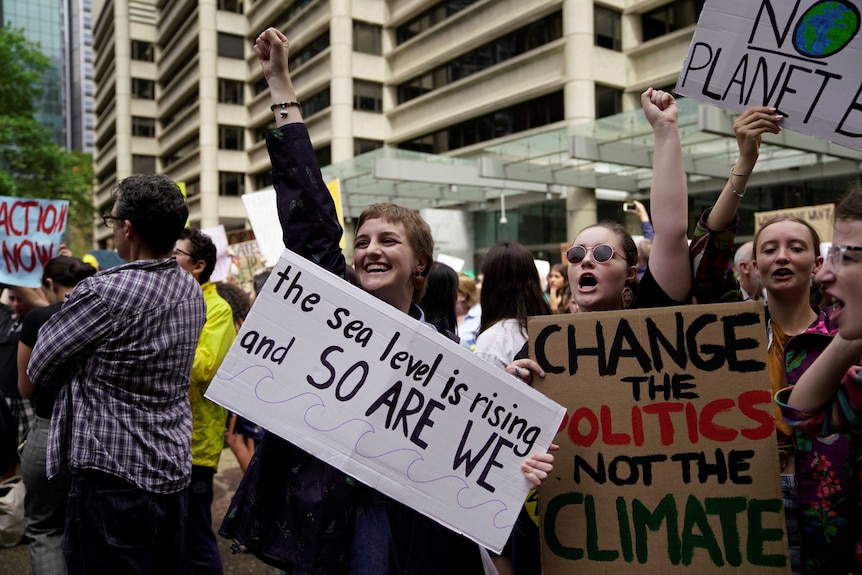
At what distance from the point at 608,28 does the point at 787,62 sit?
20663 millimetres

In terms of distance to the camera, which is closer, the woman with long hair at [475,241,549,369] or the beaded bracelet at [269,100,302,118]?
the beaded bracelet at [269,100,302,118]

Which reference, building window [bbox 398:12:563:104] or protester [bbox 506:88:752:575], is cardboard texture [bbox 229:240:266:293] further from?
building window [bbox 398:12:563:104]

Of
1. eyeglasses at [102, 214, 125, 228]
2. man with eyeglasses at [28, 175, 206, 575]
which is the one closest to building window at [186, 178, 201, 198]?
eyeglasses at [102, 214, 125, 228]

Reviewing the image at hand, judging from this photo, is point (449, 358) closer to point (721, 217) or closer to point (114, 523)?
point (721, 217)

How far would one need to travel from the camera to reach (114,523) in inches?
96.3

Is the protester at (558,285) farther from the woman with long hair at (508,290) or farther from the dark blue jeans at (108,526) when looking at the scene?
the dark blue jeans at (108,526)

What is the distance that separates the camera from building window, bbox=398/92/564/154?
72.3ft

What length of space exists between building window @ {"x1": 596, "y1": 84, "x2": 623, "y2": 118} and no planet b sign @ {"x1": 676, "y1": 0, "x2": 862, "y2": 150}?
64.6ft

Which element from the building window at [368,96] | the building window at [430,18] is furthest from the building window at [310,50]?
the building window at [430,18]

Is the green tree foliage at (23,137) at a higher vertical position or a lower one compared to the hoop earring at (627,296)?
higher

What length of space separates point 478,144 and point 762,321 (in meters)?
23.3

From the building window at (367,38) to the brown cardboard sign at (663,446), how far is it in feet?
99.0

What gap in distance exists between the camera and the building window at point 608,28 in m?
20.8

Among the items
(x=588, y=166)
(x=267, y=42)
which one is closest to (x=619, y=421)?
(x=267, y=42)
